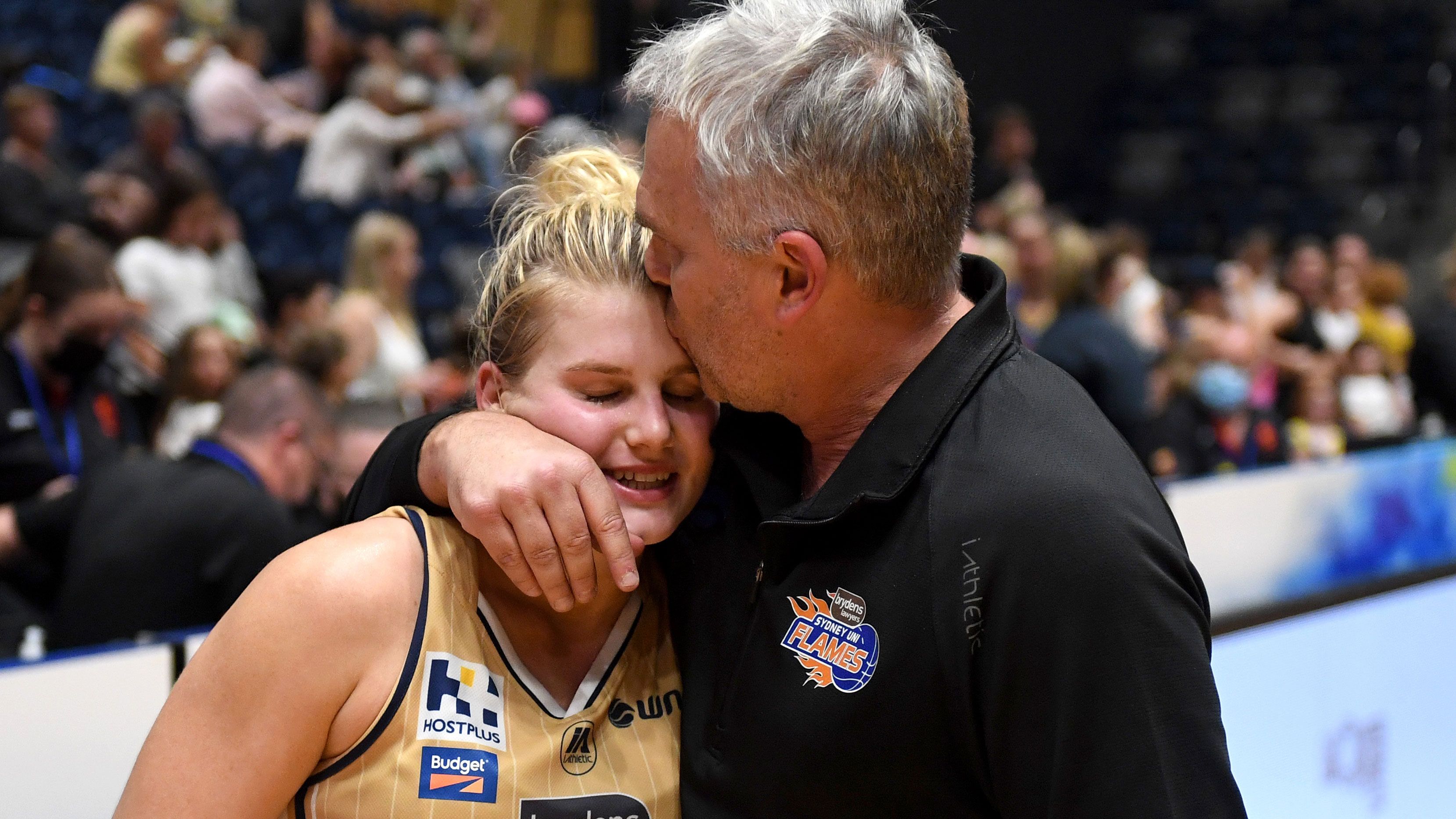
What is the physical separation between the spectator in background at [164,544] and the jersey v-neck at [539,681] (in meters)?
1.80

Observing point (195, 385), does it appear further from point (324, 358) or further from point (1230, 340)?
point (1230, 340)

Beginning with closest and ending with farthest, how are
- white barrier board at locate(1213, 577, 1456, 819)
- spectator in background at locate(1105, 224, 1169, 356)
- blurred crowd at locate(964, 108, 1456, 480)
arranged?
white barrier board at locate(1213, 577, 1456, 819), blurred crowd at locate(964, 108, 1456, 480), spectator in background at locate(1105, 224, 1169, 356)

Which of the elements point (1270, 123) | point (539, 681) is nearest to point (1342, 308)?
point (1270, 123)

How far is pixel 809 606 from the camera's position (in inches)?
53.5

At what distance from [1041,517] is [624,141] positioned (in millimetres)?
1099

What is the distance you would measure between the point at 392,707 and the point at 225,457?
226 cm

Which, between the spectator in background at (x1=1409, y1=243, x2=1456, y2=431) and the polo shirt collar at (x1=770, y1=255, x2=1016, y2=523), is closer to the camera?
the polo shirt collar at (x1=770, y1=255, x2=1016, y2=523)

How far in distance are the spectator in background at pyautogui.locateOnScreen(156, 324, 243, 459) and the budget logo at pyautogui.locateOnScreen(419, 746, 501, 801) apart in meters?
3.16

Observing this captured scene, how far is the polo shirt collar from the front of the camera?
1334mm

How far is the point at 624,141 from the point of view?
2.06 metres

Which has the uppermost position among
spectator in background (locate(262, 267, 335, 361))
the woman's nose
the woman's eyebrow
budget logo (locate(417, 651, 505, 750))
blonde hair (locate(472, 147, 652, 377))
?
blonde hair (locate(472, 147, 652, 377))

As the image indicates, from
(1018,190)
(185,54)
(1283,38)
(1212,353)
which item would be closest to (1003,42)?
(1283,38)

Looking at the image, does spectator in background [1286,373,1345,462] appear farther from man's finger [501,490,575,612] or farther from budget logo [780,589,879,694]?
man's finger [501,490,575,612]

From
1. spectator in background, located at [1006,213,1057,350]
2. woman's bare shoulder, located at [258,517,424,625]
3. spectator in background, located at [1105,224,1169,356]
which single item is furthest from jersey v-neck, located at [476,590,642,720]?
spectator in background, located at [1105,224,1169,356]
